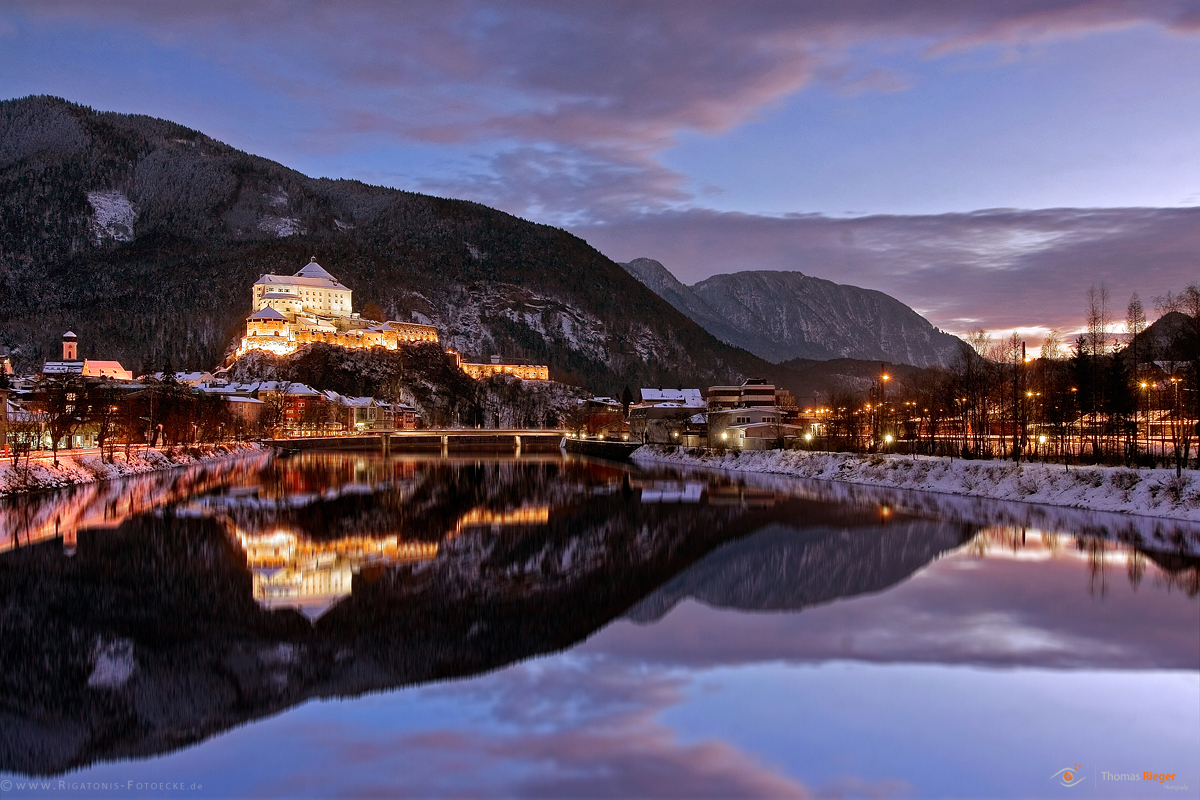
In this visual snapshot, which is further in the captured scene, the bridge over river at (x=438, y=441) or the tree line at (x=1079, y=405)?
the bridge over river at (x=438, y=441)

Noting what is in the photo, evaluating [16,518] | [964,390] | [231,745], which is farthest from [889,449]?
[231,745]

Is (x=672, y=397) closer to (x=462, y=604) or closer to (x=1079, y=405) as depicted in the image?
(x=1079, y=405)

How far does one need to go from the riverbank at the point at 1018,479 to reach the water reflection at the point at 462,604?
7.16 metres

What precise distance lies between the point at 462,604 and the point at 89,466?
5279cm

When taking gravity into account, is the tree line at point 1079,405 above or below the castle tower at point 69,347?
below

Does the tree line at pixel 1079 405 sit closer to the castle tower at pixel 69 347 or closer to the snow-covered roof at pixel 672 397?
the snow-covered roof at pixel 672 397

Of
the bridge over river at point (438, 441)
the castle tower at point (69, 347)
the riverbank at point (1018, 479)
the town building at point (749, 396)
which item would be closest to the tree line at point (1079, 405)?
the riverbank at point (1018, 479)

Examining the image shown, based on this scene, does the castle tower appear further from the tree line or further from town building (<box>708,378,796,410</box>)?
the tree line

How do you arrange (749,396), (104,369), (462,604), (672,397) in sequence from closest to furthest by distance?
1. (462,604)
2. (749,396)
3. (104,369)
4. (672,397)

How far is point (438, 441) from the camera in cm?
17400

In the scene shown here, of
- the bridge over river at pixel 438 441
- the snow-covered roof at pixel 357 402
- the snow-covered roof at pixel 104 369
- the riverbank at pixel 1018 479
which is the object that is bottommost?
the bridge over river at pixel 438 441

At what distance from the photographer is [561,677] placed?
14.8 m

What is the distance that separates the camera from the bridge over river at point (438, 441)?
431ft

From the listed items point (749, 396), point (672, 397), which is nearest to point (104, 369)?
point (672, 397)
